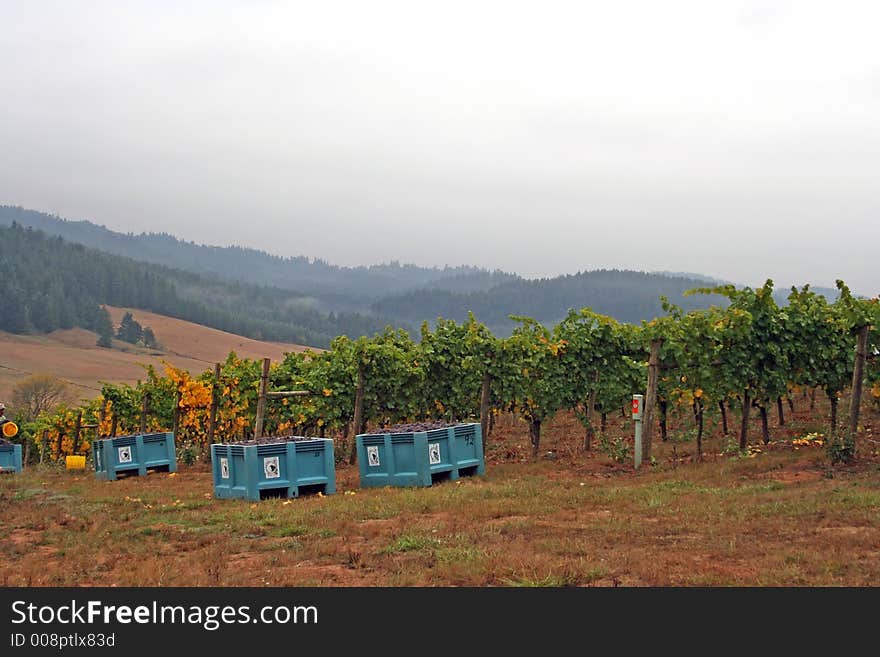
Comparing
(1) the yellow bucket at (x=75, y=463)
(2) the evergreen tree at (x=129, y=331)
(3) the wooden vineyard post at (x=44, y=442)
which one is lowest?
(3) the wooden vineyard post at (x=44, y=442)

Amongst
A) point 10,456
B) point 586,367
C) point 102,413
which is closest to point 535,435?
point 586,367

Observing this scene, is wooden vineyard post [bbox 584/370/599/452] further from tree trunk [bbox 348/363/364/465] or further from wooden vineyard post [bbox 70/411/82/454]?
wooden vineyard post [bbox 70/411/82/454]

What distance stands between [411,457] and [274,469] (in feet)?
7.86

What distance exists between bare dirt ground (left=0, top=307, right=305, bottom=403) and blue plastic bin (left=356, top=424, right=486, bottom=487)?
97.5 meters

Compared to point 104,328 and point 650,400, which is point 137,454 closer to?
point 650,400

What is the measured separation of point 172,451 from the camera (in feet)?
73.2

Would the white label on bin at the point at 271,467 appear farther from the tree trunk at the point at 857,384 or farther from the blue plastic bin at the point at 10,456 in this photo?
the blue plastic bin at the point at 10,456

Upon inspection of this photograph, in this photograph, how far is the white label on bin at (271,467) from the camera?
46.3 feet

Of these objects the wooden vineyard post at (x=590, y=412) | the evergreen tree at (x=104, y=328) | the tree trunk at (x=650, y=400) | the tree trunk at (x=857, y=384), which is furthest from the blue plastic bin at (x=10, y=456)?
the evergreen tree at (x=104, y=328)

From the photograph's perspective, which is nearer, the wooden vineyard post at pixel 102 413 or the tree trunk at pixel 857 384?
the tree trunk at pixel 857 384

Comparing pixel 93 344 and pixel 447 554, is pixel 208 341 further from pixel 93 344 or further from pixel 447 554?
pixel 447 554

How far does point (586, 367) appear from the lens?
19922 mm
